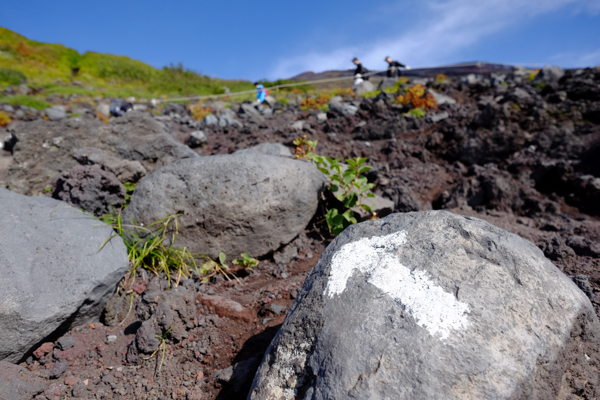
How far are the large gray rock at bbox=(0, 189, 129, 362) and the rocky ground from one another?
0.18 metres

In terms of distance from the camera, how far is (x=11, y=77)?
14.8 m

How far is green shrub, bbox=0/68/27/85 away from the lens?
47.6 feet

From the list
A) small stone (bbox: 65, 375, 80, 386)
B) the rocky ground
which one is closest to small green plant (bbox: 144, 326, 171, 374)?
the rocky ground

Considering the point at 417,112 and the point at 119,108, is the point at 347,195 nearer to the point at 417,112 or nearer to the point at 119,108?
the point at 417,112

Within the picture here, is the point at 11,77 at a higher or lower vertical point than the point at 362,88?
higher

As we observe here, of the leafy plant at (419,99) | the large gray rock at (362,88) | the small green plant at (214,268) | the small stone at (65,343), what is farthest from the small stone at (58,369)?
the large gray rock at (362,88)

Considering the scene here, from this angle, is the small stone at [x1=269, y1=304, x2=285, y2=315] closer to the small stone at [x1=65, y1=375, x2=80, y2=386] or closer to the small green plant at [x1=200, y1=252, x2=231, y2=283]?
the small green plant at [x1=200, y1=252, x2=231, y2=283]

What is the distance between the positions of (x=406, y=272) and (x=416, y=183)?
133 inches

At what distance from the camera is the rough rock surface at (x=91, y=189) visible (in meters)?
3.46

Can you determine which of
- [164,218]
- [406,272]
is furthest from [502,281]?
[164,218]

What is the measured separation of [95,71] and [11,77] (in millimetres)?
7255

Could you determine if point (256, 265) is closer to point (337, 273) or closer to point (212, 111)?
point (337, 273)

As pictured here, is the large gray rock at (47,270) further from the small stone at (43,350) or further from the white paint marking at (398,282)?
the white paint marking at (398,282)

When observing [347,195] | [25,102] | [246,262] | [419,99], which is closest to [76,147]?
[246,262]
